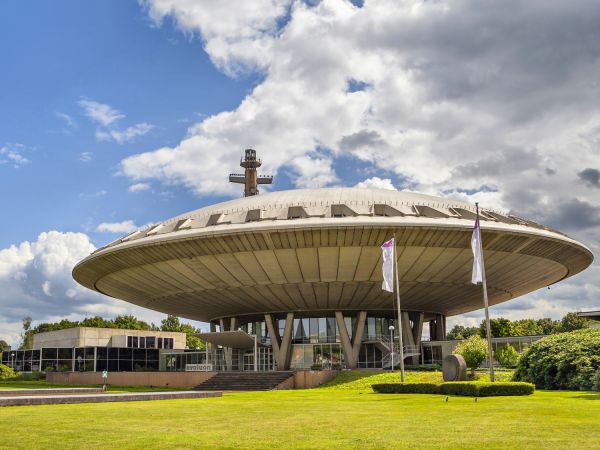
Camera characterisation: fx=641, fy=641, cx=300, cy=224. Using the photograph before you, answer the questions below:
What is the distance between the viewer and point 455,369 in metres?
31.2

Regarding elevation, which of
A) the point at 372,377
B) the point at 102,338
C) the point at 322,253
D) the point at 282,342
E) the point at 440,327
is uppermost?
the point at 322,253

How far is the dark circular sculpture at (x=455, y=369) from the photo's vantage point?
31016mm

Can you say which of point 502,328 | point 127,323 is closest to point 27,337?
point 127,323

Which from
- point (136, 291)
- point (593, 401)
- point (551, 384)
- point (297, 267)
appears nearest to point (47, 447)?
point (593, 401)

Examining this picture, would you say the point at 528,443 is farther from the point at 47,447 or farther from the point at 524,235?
the point at 524,235

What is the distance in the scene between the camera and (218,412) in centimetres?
2072

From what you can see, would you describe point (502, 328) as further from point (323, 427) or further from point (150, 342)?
point (323, 427)

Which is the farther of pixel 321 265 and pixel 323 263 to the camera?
pixel 321 265

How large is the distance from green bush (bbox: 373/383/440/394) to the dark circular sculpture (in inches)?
103

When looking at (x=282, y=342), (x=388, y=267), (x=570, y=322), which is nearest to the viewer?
(x=388, y=267)

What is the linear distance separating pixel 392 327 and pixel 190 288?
17.5m

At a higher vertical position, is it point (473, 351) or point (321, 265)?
point (321, 265)

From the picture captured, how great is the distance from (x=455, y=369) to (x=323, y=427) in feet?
57.8

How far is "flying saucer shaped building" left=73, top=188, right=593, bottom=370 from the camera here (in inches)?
1618
